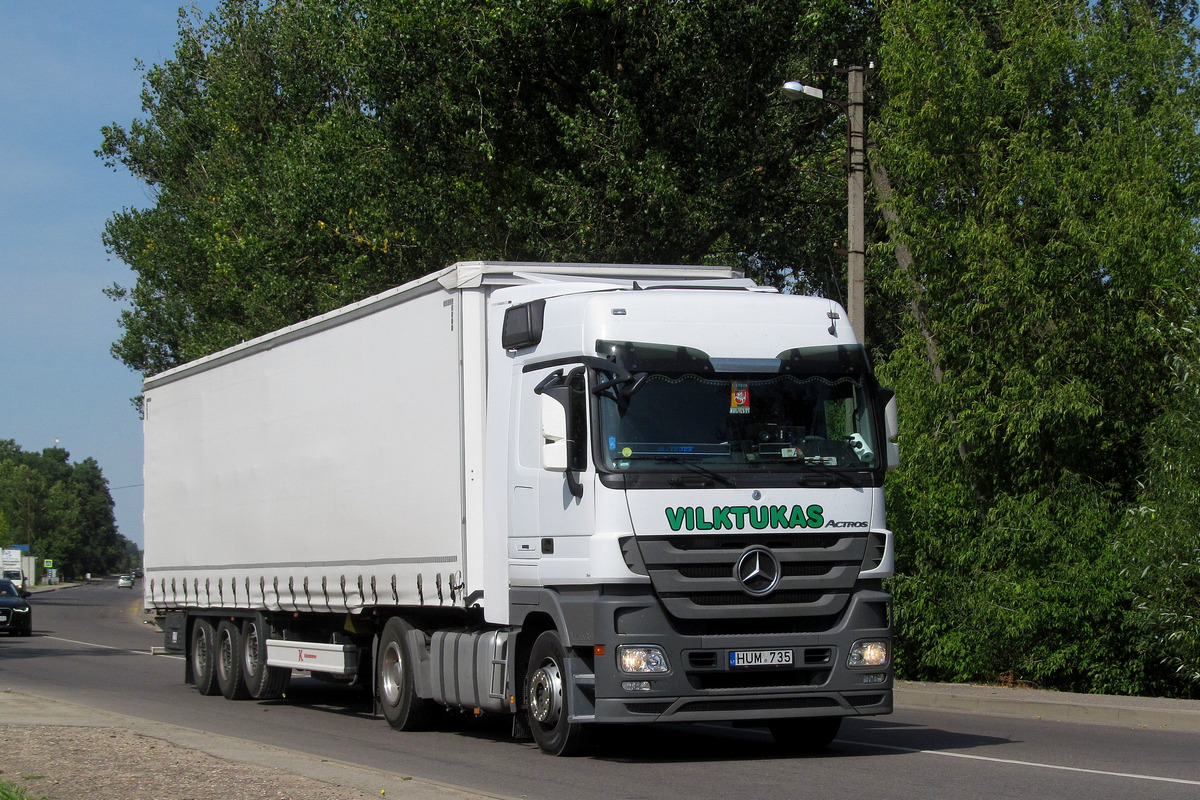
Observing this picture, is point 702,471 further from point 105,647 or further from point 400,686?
point 105,647

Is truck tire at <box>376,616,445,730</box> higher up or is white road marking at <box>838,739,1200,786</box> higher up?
truck tire at <box>376,616,445,730</box>

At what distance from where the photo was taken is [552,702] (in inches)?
419

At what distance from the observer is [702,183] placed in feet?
84.0

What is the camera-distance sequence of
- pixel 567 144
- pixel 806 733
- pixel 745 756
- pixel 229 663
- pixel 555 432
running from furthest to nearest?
pixel 567 144 → pixel 229 663 → pixel 806 733 → pixel 745 756 → pixel 555 432

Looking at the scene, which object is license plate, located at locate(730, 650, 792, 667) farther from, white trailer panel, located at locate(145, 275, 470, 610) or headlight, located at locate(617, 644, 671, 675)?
white trailer panel, located at locate(145, 275, 470, 610)

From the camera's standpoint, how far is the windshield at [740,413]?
10109mm

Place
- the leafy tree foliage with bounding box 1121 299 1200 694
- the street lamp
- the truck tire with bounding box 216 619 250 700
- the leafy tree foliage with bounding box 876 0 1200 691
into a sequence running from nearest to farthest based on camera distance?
the leafy tree foliage with bounding box 1121 299 1200 694 → the truck tire with bounding box 216 619 250 700 → the leafy tree foliage with bounding box 876 0 1200 691 → the street lamp

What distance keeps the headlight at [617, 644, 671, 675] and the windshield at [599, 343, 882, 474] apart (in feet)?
4.08

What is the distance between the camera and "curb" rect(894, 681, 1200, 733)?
548 inches

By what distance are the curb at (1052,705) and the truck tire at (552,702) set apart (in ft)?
21.1

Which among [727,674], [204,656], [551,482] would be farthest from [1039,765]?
[204,656]

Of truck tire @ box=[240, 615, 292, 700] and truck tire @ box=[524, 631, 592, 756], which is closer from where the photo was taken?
truck tire @ box=[524, 631, 592, 756]

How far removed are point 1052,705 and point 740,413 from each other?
6850 millimetres

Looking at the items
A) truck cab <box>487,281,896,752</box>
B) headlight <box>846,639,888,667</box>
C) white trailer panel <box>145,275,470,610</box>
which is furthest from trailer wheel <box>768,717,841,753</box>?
white trailer panel <box>145,275,470,610</box>
